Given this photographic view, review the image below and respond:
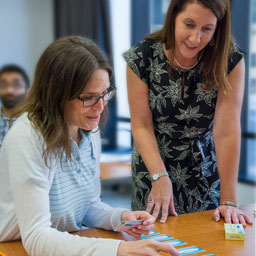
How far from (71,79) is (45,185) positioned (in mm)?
339

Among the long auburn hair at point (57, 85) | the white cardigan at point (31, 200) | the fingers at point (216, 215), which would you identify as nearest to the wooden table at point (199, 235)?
the fingers at point (216, 215)

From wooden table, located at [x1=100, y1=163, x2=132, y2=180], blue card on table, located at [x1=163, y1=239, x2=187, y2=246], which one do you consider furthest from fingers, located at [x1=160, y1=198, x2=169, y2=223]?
wooden table, located at [x1=100, y1=163, x2=132, y2=180]

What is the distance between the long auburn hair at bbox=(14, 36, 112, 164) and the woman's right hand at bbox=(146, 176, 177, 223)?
1.79 ft

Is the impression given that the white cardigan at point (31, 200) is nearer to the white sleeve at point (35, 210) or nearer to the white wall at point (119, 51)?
the white sleeve at point (35, 210)

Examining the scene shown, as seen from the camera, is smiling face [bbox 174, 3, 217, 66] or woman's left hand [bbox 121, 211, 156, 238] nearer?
woman's left hand [bbox 121, 211, 156, 238]

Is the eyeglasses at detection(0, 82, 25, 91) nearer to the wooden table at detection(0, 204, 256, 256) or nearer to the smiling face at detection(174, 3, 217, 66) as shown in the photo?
the smiling face at detection(174, 3, 217, 66)

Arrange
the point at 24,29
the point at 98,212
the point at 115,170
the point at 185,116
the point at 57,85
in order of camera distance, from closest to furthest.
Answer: the point at 57,85 → the point at 98,212 → the point at 185,116 → the point at 115,170 → the point at 24,29

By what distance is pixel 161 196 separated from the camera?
6.26 ft

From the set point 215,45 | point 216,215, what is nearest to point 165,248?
point 216,215

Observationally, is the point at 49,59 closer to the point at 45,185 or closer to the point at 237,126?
the point at 45,185

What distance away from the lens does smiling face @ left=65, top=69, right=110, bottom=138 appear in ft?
4.86

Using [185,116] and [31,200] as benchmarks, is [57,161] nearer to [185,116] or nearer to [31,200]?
[31,200]

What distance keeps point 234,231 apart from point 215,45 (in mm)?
806

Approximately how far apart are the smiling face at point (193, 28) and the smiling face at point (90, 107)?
466mm
